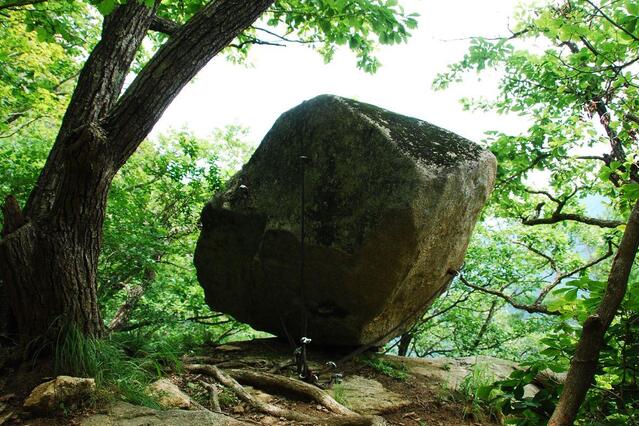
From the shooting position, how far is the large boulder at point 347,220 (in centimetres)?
433

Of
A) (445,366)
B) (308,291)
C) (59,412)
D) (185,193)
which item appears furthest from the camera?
(185,193)

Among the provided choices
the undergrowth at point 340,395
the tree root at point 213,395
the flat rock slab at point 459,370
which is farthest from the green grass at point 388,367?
the tree root at point 213,395

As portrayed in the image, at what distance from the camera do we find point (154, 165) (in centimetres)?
940

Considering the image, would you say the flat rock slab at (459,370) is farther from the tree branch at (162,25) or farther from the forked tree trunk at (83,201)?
the tree branch at (162,25)

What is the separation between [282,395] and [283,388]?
0.21ft

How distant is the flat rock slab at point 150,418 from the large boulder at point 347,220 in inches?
69.2

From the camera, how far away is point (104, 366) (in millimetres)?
3459

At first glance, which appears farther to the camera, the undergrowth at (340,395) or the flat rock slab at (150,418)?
the undergrowth at (340,395)

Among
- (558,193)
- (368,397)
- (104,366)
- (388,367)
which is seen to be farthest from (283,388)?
(558,193)

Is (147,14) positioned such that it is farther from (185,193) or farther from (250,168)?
(185,193)

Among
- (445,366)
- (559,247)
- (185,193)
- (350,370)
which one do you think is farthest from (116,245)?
(559,247)

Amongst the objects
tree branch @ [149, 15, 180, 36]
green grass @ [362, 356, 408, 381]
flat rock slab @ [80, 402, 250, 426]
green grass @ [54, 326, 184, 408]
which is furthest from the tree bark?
tree branch @ [149, 15, 180, 36]

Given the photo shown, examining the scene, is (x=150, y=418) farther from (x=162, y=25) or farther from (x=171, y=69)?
(x=162, y=25)

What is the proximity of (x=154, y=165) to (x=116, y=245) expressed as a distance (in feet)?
10.0
